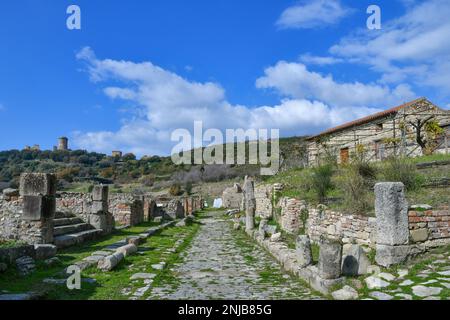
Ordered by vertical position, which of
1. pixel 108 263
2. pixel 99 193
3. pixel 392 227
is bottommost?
pixel 108 263

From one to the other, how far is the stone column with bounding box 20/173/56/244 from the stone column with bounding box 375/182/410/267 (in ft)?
29.1

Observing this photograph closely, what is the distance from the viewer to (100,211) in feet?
53.6

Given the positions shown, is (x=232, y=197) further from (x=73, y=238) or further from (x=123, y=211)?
(x=73, y=238)

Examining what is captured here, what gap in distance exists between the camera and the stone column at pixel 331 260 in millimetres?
6777

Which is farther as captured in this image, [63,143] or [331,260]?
[63,143]

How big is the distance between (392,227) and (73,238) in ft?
31.0

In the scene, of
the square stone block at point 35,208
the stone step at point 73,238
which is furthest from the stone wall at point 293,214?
the square stone block at point 35,208

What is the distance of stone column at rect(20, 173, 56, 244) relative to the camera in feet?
37.9

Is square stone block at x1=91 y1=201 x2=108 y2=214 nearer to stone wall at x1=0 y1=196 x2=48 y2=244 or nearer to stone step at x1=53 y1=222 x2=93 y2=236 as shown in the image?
stone step at x1=53 y1=222 x2=93 y2=236

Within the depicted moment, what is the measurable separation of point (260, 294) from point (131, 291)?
86.4 inches

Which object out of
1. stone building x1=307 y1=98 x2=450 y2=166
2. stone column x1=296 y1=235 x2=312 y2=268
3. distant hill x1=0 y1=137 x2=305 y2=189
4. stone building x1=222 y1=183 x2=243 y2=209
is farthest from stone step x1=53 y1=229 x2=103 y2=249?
distant hill x1=0 y1=137 x2=305 y2=189

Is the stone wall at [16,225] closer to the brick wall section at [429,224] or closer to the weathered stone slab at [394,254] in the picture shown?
the weathered stone slab at [394,254]

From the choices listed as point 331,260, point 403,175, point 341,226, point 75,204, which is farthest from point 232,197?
point 331,260
